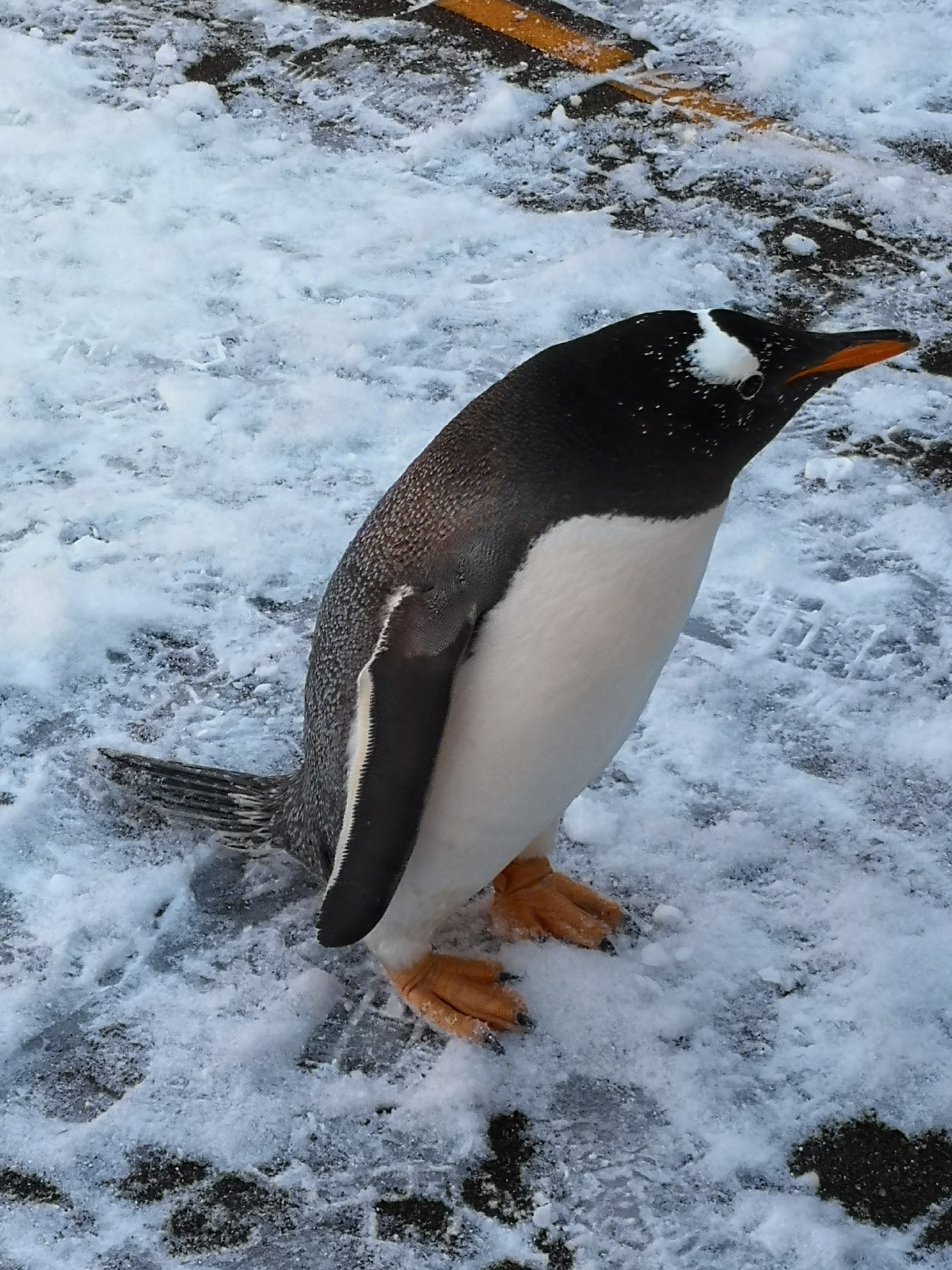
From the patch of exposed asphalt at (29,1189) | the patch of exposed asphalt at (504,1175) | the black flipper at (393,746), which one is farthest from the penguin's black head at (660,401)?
the patch of exposed asphalt at (29,1189)

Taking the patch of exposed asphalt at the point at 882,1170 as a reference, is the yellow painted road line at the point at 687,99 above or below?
above

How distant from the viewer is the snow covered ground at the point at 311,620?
1.81 metres

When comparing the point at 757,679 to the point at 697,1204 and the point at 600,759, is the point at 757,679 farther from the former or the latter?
the point at 697,1204

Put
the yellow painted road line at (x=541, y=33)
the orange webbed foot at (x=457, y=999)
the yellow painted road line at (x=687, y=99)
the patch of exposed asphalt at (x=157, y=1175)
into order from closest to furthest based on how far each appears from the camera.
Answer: the patch of exposed asphalt at (x=157, y=1175), the orange webbed foot at (x=457, y=999), the yellow painted road line at (x=687, y=99), the yellow painted road line at (x=541, y=33)

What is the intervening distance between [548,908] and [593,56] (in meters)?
2.90

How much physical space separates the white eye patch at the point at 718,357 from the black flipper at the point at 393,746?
37 cm

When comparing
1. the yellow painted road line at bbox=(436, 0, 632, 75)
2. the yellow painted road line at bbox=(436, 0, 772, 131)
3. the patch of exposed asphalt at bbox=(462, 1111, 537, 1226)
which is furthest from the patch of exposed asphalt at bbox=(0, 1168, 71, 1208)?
the yellow painted road line at bbox=(436, 0, 632, 75)

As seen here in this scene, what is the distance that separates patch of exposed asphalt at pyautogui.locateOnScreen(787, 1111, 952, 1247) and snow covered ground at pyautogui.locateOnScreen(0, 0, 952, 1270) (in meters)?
0.02

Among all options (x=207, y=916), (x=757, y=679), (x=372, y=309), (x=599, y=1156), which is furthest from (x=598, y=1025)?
(x=372, y=309)

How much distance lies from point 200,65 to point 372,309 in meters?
1.25

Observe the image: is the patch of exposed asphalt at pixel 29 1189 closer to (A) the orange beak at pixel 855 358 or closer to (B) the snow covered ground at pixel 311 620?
(B) the snow covered ground at pixel 311 620

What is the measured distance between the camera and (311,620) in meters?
2.61

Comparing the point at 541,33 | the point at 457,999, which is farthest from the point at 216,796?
the point at 541,33

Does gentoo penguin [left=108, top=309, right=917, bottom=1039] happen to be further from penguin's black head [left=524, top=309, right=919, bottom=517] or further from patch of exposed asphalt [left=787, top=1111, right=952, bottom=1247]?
patch of exposed asphalt [left=787, top=1111, right=952, bottom=1247]
